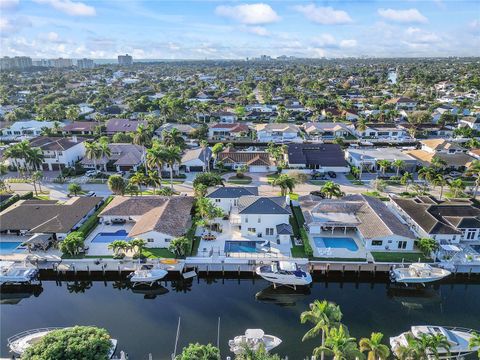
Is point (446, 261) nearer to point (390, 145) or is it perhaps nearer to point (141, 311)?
point (141, 311)

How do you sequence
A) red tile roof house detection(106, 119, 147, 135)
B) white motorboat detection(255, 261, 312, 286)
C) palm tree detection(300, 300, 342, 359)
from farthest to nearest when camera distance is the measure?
red tile roof house detection(106, 119, 147, 135)
white motorboat detection(255, 261, 312, 286)
palm tree detection(300, 300, 342, 359)

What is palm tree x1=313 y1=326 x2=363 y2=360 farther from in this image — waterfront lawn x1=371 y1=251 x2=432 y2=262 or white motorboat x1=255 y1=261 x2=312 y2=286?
waterfront lawn x1=371 y1=251 x2=432 y2=262

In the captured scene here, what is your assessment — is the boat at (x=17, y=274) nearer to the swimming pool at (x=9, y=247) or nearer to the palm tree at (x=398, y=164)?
the swimming pool at (x=9, y=247)

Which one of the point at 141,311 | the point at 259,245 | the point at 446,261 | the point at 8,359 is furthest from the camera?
the point at 259,245

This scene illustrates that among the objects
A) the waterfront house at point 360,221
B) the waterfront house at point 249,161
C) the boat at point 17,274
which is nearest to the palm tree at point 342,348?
the waterfront house at point 360,221

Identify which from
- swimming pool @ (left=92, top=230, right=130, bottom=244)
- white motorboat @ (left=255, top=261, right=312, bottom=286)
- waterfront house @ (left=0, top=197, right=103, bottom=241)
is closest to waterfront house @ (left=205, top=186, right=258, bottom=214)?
swimming pool @ (left=92, top=230, right=130, bottom=244)

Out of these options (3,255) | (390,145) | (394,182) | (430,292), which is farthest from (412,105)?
(3,255)
